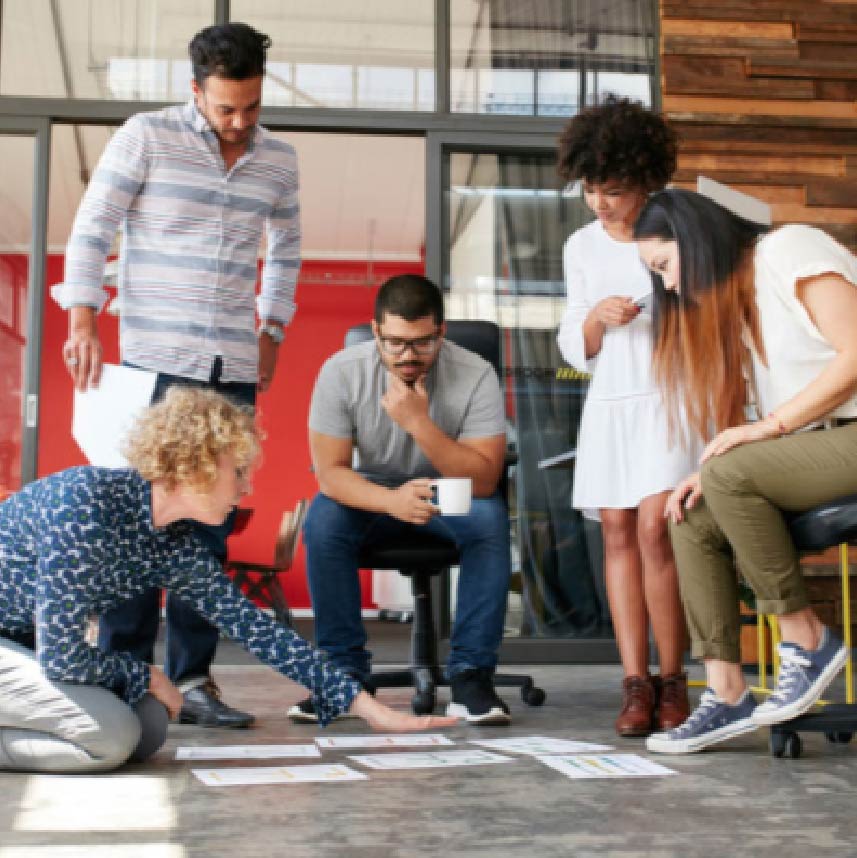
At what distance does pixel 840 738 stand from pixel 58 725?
56.3 inches

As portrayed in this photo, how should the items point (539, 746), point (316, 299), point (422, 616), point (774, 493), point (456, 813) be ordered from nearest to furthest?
point (456, 813), point (774, 493), point (539, 746), point (422, 616), point (316, 299)

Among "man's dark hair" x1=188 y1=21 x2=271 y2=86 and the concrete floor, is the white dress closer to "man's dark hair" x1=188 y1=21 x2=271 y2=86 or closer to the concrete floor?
the concrete floor

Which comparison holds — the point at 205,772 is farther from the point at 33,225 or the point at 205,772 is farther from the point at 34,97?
the point at 34,97

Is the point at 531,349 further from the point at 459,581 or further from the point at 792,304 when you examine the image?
the point at 792,304

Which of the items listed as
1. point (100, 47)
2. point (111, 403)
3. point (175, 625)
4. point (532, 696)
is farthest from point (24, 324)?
point (532, 696)

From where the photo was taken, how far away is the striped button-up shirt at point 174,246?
255 centimetres

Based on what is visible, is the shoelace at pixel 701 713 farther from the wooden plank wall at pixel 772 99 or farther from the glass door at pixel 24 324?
the glass door at pixel 24 324

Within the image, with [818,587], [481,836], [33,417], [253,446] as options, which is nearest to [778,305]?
[253,446]

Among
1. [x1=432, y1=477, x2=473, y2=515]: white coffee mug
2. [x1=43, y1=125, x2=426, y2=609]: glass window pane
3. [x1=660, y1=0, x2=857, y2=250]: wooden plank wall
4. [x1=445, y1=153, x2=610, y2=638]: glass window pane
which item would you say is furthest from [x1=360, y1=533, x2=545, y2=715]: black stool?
[x1=43, y1=125, x2=426, y2=609]: glass window pane

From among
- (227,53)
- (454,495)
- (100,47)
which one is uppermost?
(100,47)

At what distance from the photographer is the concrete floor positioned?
4.46 ft

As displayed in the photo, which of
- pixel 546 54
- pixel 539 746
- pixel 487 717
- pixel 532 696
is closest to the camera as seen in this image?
pixel 539 746

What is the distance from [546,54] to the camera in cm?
425

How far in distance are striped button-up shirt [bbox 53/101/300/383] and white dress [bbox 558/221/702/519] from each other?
78 centimetres
